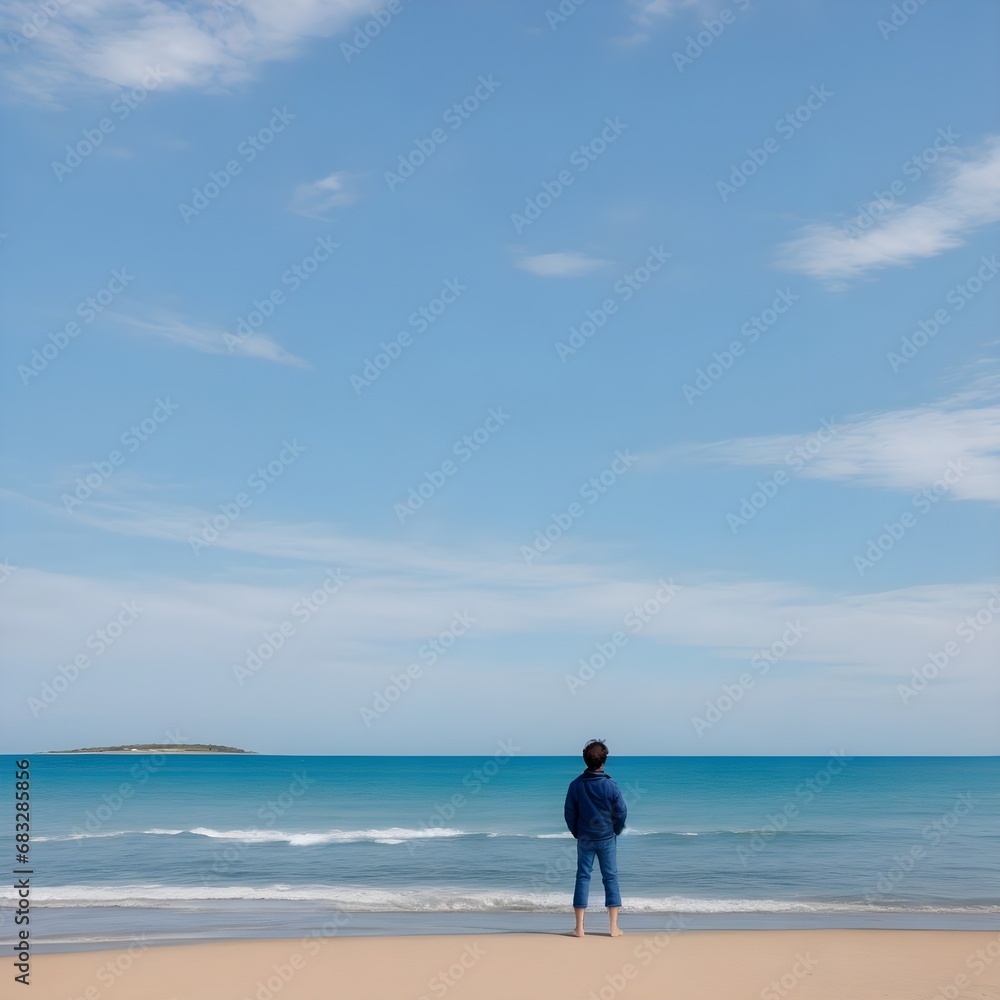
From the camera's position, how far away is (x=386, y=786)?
Answer: 5931cm

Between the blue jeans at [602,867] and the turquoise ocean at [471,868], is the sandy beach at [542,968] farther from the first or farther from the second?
the turquoise ocean at [471,868]

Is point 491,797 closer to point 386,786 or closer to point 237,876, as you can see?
point 386,786

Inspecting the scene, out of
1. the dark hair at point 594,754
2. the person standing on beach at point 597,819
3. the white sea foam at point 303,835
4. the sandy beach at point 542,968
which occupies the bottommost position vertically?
the sandy beach at point 542,968

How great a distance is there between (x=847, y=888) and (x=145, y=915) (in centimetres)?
1056

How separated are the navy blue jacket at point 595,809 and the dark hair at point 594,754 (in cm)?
11

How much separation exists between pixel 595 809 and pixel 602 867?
59 centimetres

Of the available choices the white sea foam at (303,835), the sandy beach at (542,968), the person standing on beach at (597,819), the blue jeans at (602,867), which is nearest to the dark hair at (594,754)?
the person standing on beach at (597,819)

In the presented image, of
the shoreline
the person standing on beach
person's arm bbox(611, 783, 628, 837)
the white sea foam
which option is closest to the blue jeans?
the person standing on beach

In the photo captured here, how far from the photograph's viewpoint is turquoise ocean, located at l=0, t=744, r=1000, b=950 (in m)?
13.0

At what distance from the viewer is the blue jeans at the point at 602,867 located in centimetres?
960

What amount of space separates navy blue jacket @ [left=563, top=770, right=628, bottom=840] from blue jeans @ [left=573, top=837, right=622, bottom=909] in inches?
2.7

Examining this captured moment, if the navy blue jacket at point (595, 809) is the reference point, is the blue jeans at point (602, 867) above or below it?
below

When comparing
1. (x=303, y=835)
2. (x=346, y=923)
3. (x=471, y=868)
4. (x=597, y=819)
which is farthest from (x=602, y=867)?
(x=303, y=835)

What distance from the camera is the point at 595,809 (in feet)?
31.6
